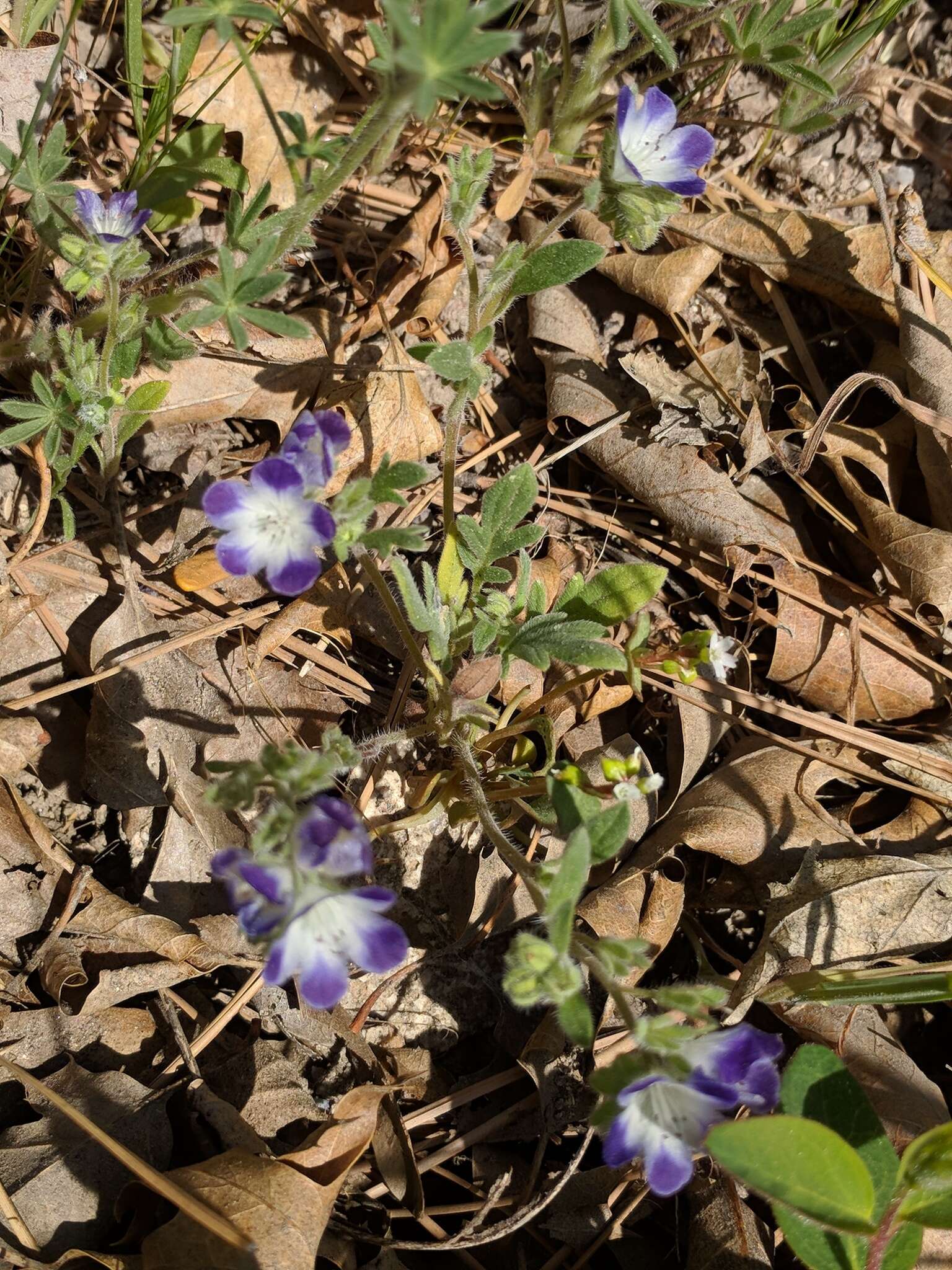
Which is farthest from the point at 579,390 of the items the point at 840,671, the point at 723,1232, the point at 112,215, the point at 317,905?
the point at 723,1232

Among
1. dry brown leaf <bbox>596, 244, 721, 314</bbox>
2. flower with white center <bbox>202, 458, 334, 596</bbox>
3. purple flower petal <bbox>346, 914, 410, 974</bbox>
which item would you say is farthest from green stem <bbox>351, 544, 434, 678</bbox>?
dry brown leaf <bbox>596, 244, 721, 314</bbox>

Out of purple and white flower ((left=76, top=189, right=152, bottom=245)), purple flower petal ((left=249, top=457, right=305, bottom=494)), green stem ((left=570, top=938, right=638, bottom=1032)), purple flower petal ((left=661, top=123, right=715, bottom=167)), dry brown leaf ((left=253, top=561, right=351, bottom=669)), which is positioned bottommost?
green stem ((left=570, top=938, right=638, bottom=1032))

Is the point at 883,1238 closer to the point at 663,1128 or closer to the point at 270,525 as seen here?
the point at 663,1128

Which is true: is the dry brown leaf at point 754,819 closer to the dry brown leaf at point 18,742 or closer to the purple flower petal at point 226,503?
the purple flower petal at point 226,503

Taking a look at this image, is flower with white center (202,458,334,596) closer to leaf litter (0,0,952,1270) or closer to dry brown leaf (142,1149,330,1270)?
leaf litter (0,0,952,1270)

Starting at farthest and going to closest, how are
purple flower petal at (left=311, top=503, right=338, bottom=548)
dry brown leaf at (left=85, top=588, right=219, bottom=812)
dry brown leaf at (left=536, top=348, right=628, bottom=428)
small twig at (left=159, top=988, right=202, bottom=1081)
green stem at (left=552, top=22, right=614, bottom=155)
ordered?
dry brown leaf at (left=536, top=348, right=628, bottom=428), green stem at (left=552, top=22, right=614, bottom=155), dry brown leaf at (left=85, top=588, right=219, bottom=812), small twig at (left=159, top=988, right=202, bottom=1081), purple flower petal at (left=311, top=503, right=338, bottom=548)

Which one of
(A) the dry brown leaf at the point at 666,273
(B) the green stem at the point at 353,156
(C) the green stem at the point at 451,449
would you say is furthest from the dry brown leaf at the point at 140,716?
(A) the dry brown leaf at the point at 666,273
